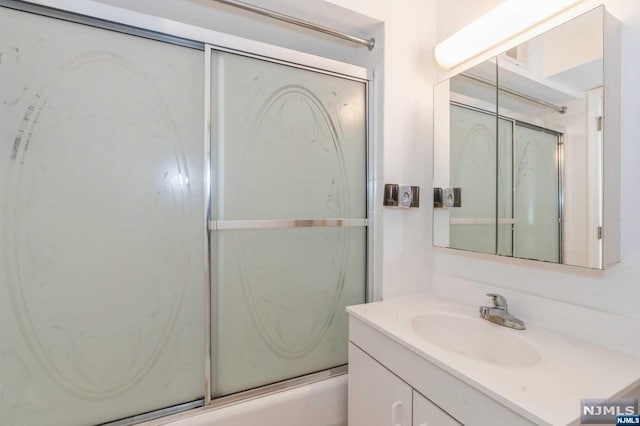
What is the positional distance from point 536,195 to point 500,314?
48cm

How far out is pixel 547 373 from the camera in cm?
81

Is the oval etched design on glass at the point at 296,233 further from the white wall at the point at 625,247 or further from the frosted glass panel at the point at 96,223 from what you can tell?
the white wall at the point at 625,247

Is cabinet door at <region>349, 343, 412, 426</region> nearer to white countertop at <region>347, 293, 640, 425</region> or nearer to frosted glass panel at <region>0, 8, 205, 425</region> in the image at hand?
white countertop at <region>347, 293, 640, 425</region>

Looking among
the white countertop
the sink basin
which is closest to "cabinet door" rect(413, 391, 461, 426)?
the white countertop

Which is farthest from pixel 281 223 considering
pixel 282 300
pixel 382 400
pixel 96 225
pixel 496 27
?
pixel 496 27

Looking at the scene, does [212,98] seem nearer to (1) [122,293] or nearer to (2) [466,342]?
(1) [122,293]

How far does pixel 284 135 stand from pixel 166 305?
887 millimetres

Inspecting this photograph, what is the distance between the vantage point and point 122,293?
1.14 m

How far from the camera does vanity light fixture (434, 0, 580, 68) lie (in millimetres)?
1107

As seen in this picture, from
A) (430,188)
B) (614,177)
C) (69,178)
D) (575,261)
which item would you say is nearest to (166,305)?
(69,178)

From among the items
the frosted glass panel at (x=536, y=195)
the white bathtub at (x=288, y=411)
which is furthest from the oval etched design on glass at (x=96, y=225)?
the frosted glass panel at (x=536, y=195)

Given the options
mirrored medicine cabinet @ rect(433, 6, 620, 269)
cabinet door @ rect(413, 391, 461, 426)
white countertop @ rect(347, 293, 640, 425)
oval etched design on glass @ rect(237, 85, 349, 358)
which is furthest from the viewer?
oval etched design on glass @ rect(237, 85, 349, 358)

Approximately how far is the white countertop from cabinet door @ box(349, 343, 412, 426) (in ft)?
0.53

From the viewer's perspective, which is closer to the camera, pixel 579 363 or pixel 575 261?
pixel 579 363
